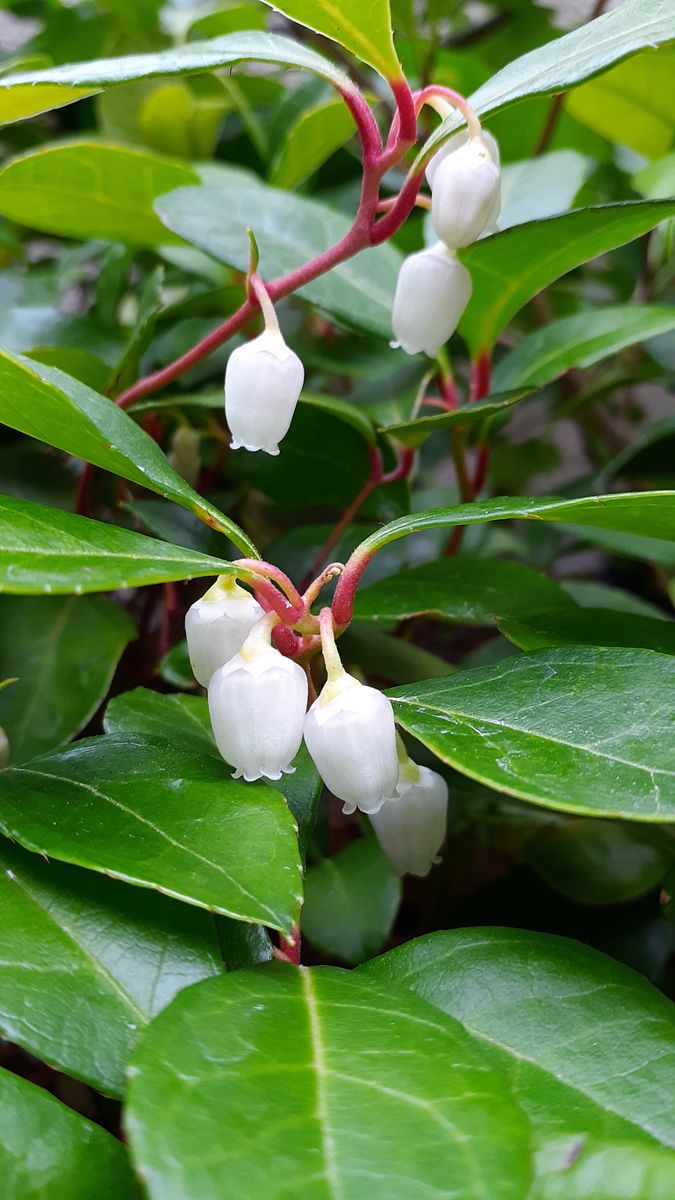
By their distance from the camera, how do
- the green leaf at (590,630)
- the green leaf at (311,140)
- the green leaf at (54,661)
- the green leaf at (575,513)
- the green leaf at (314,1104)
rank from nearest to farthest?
1. the green leaf at (314,1104)
2. the green leaf at (575,513)
3. the green leaf at (590,630)
4. the green leaf at (54,661)
5. the green leaf at (311,140)

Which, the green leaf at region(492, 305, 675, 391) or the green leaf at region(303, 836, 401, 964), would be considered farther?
the green leaf at region(492, 305, 675, 391)

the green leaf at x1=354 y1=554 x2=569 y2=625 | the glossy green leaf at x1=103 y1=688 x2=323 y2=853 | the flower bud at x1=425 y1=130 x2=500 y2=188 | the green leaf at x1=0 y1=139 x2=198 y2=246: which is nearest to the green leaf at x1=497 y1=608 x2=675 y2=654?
the green leaf at x1=354 y1=554 x2=569 y2=625

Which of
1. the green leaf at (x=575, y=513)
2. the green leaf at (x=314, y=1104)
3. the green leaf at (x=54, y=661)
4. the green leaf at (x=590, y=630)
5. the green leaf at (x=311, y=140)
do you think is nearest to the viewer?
the green leaf at (x=314, y=1104)

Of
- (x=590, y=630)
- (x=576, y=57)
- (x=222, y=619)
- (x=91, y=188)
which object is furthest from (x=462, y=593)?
(x=91, y=188)

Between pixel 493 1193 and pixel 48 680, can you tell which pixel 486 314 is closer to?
pixel 48 680

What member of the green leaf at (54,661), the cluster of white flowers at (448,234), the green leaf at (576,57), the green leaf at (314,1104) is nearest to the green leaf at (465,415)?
the cluster of white flowers at (448,234)

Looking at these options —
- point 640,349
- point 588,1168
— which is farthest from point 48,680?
point 640,349

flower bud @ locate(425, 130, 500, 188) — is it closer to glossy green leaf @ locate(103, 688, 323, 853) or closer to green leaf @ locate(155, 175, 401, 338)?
green leaf @ locate(155, 175, 401, 338)

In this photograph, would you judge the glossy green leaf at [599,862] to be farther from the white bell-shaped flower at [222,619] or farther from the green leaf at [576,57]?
the green leaf at [576,57]

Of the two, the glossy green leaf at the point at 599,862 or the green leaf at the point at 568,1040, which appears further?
the glossy green leaf at the point at 599,862
